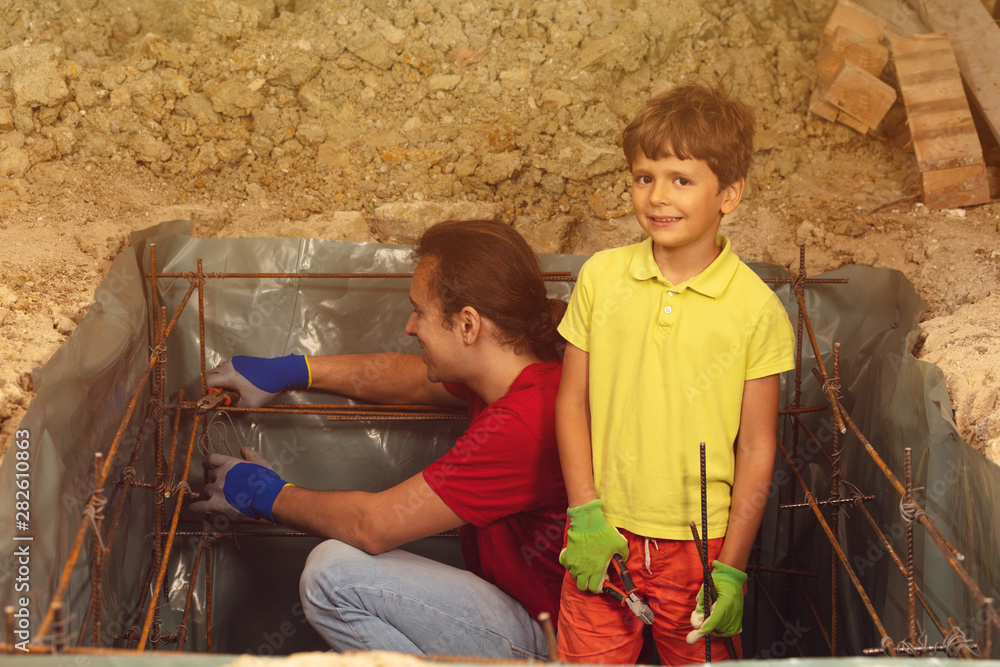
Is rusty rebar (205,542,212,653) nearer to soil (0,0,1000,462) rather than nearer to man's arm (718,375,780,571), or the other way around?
soil (0,0,1000,462)

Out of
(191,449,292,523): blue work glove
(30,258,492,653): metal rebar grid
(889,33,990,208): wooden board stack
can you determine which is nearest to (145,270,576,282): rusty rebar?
(30,258,492,653): metal rebar grid

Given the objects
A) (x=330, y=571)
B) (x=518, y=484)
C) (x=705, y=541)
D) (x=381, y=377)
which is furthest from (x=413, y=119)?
(x=705, y=541)

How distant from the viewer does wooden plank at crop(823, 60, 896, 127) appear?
2.60m

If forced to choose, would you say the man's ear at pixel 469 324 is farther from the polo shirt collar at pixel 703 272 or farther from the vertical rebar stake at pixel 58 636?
the vertical rebar stake at pixel 58 636

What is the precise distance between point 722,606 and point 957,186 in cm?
171

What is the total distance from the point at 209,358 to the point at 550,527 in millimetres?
1192

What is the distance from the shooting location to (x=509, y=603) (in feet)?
6.01

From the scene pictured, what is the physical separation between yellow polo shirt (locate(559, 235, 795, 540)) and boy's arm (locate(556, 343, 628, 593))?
3cm

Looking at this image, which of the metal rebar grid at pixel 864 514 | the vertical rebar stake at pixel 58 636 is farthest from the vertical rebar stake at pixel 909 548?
the vertical rebar stake at pixel 58 636

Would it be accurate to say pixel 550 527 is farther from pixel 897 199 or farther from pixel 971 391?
pixel 897 199

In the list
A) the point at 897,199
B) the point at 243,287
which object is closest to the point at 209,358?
the point at 243,287

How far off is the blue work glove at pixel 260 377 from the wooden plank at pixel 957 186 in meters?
1.90

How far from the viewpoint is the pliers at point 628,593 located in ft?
4.86

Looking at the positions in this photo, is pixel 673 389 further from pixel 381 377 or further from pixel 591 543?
pixel 381 377
